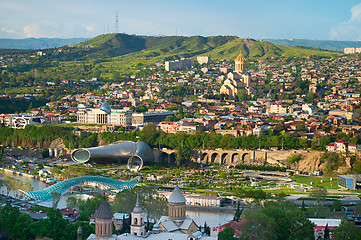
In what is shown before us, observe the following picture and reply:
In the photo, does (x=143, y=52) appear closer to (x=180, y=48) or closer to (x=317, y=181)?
(x=180, y=48)

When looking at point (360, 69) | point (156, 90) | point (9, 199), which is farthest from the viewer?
point (360, 69)

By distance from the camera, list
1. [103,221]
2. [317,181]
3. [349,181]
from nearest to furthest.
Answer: [103,221]
[349,181]
[317,181]

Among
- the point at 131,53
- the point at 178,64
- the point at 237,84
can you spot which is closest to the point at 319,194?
the point at 237,84

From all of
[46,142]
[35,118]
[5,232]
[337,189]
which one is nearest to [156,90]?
[35,118]

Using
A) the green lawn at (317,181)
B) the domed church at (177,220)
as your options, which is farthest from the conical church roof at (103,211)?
the green lawn at (317,181)

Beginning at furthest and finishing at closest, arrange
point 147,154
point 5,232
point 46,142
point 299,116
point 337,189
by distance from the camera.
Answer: point 299,116, point 46,142, point 147,154, point 337,189, point 5,232

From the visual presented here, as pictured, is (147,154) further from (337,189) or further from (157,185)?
(337,189)

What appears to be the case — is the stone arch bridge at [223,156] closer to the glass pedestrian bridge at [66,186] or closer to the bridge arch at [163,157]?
the bridge arch at [163,157]
